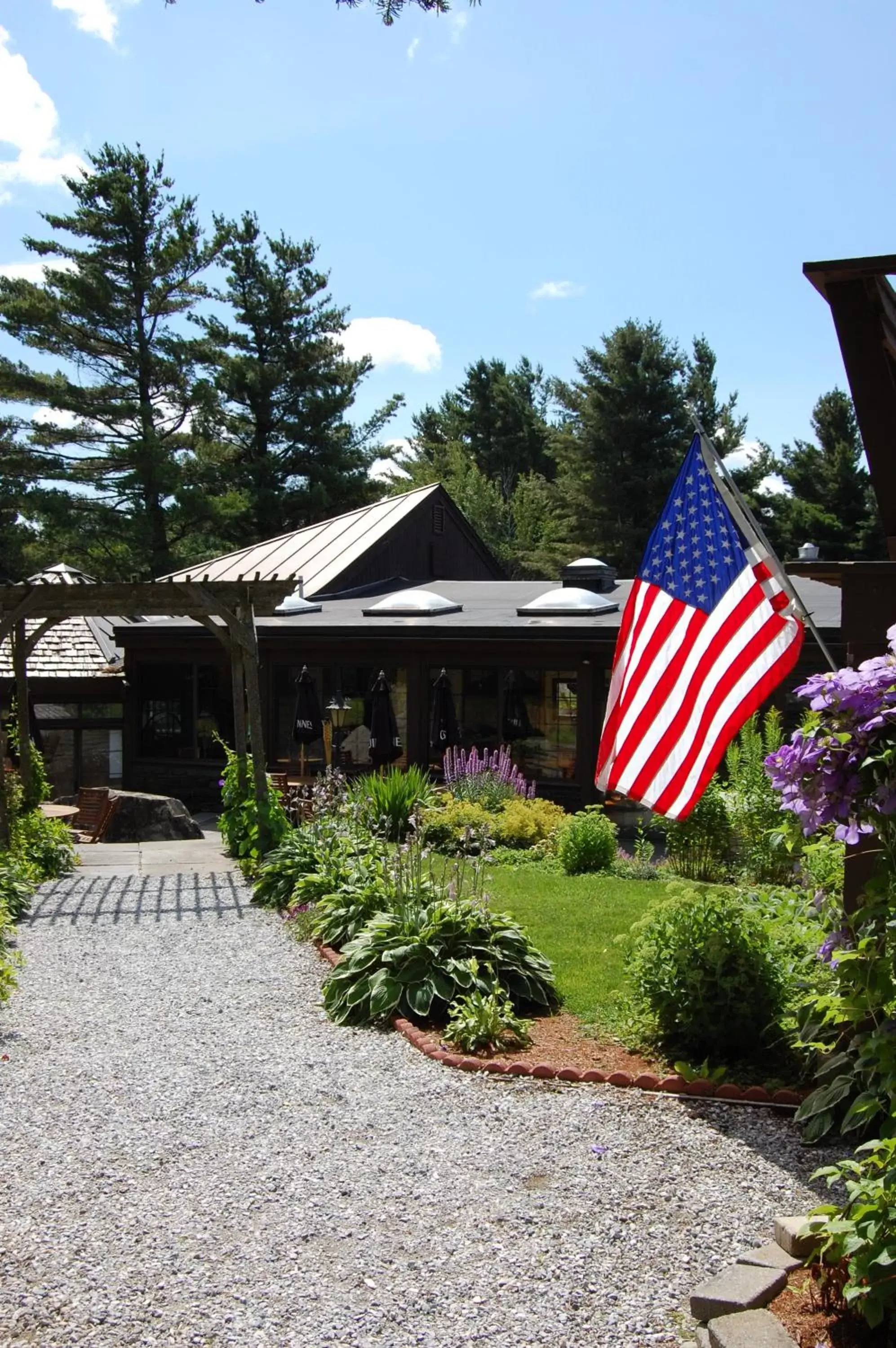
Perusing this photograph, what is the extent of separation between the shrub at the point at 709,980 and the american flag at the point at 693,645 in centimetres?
82

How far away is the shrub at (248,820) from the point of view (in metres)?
11.5

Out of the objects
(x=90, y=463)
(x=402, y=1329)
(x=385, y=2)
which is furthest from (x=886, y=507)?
(x=90, y=463)

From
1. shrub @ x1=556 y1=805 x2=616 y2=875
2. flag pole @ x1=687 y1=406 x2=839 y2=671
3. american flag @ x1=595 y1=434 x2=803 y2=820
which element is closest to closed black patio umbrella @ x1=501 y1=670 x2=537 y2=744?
shrub @ x1=556 y1=805 x2=616 y2=875

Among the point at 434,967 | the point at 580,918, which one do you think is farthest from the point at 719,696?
the point at 580,918

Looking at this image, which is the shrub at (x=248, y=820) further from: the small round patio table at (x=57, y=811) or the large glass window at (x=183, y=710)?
the large glass window at (x=183, y=710)

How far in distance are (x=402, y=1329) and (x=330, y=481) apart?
32.0 meters

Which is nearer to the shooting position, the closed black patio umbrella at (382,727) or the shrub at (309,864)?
the shrub at (309,864)

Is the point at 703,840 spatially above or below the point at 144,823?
above

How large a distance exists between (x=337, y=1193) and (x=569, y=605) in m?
12.4

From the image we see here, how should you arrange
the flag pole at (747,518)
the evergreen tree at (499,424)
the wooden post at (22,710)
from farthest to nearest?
the evergreen tree at (499,424) → the wooden post at (22,710) → the flag pole at (747,518)

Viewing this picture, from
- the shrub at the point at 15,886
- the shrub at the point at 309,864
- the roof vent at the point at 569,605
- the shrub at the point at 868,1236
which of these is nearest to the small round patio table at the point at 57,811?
the shrub at the point at 15,886

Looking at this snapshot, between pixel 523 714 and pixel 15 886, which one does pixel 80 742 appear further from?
pixel 15 886

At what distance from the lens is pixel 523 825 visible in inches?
503

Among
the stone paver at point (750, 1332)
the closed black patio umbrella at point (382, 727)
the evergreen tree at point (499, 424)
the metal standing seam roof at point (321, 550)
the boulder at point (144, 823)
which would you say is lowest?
the boulder at point (144, 823)
